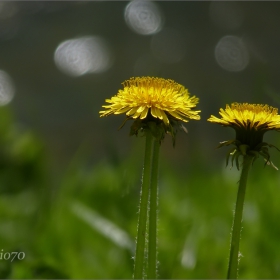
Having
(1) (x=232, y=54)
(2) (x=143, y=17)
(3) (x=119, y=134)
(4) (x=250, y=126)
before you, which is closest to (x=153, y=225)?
(4) (x=250, y=126)

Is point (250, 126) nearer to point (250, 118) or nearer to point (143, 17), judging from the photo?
point (250, 118)

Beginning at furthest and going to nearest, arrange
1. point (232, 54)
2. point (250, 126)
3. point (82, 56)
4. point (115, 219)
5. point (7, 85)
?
point (82, 56) → point (232, 54) → point (7, 85) → point (115, 219) → point (250, 126)

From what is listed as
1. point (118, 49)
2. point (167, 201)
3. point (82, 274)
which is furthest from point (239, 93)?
point (82, 274)

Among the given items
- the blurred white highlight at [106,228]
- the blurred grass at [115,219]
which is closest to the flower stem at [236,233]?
the blurred grass at [115,219]

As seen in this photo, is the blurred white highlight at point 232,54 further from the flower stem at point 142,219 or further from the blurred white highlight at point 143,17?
the flower stem at point 142,219

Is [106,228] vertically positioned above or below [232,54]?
below

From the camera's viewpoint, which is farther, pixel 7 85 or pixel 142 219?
pixel 7 85

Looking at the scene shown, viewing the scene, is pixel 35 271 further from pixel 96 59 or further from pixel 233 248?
pixel 96 59
